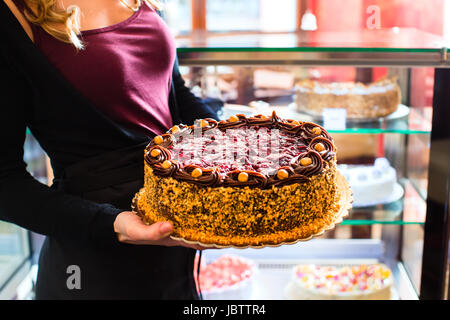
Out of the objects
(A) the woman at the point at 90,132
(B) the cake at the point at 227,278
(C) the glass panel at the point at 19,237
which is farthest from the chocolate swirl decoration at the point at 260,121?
(C) the glass panel at the point at 19,237

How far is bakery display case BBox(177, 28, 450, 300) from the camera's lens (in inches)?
72.2

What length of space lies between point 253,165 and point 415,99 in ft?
4.54

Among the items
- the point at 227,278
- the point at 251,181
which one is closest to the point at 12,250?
the point at 227,278

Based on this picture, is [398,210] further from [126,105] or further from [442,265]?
[126,105]

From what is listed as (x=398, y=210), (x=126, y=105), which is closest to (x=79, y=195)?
(x=126, y=105)

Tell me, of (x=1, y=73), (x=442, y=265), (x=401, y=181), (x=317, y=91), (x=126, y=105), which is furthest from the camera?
(x=401, y=181)

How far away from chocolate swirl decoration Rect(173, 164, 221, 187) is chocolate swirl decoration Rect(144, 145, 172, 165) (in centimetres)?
8

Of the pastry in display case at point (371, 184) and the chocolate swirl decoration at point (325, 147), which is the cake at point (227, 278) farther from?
the chocolate swirl decoration at point (325, 147)

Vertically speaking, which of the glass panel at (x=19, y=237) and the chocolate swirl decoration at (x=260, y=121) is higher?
the chocolate swirl decoration at (x=260, y=121)

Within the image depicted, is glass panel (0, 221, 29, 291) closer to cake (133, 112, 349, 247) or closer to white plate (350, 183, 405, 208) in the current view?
cake (133, 112, 349, 247)

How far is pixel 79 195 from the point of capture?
140cm

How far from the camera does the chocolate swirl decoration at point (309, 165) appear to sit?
128 cm

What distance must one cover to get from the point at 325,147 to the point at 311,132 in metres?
0.11
